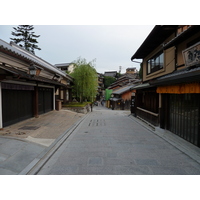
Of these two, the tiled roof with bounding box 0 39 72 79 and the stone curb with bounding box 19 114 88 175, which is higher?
the tiled roof with bounding box 0 39 72 79

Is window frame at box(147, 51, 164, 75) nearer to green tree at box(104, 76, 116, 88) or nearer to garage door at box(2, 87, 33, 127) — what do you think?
garage door at box(2, 87, 33, 127)

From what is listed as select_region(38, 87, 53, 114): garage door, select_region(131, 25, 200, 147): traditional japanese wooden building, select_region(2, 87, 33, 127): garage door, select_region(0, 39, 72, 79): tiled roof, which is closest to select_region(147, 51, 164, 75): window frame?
select_region(131, 25, 200, 147): traditional japanese wooden building

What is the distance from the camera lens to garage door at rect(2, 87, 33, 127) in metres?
9.69

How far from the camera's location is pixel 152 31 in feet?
34.0

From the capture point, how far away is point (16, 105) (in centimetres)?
1105

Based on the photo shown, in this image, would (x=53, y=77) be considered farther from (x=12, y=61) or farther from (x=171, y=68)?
(x=171, y=68)

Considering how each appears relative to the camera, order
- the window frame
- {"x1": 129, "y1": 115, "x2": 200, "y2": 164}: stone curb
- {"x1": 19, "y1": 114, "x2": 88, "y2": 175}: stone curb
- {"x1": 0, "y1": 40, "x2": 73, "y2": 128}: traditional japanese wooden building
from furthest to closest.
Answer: the window frame < {"x1": 0, "y1": 40, "x2": 73, "y2": 128}: traditional japanese wooden building < {"x1": 129, "y1": 115, "x2": 200, "y2": 164}: stone curb < {"x1": 19, "y1": 114, "x2": 88, "y2": 175}: stone curb

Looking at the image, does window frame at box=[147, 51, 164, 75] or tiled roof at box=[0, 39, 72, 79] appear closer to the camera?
tiled roof at box=[0, 39, 72, 79]

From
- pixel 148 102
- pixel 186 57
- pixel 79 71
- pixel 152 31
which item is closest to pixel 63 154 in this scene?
pixel 186 57

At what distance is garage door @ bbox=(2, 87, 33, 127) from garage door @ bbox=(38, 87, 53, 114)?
2.22 metres

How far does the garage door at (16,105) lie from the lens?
9688 millimetres

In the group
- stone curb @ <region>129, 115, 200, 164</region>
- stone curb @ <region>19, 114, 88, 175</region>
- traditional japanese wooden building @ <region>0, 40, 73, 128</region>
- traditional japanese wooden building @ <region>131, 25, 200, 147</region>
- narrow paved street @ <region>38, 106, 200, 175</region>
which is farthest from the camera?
traditional japanese wooden building @ <region>0, 40, 73, 128</region>

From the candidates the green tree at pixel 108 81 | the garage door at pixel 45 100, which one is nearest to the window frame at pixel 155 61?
the garage door at pixel 45 100

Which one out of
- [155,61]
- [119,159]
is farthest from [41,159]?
[155,61]
